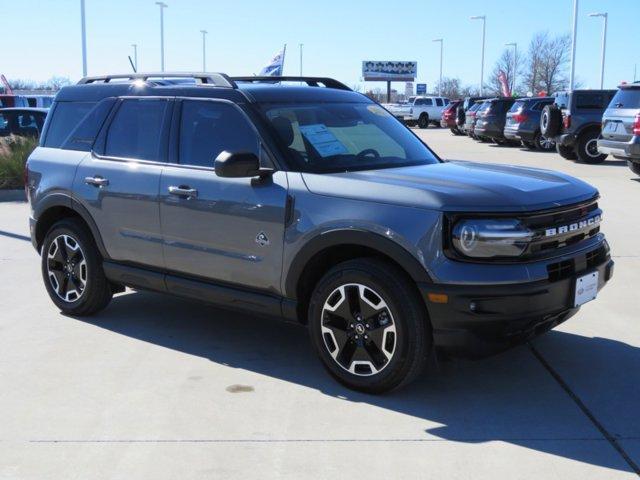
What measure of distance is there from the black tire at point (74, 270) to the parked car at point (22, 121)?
10835 mm

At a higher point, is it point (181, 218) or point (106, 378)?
point (181, 218)

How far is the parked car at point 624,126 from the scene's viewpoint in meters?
13.7

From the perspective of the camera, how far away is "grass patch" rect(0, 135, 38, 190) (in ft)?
44.8

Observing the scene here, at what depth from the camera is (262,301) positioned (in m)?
4.84

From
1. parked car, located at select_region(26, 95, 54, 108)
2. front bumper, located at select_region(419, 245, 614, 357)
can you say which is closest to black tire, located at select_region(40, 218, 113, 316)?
front bumper, located at select_region(419, 245, 614, 357)

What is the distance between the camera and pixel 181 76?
571cm

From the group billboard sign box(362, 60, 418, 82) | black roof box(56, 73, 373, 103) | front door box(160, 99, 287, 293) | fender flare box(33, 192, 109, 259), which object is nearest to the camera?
front door box(160, 99, 287, 293)

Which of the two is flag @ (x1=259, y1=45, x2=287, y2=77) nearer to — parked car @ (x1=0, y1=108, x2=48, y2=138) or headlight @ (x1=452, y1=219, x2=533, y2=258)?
parked car @ (x1=0, y1=108, x2=48, y2=138)

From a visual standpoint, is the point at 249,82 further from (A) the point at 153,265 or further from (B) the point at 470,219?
(B) the point at 470,219

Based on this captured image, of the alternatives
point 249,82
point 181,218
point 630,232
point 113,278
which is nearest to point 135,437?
point 181,218

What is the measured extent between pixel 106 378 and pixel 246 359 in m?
0.90

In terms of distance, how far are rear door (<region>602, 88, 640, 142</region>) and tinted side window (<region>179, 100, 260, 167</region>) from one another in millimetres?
10623

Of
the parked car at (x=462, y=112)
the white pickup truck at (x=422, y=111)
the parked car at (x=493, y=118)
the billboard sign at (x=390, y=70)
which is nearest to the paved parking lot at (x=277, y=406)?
the parked car at (x=493, y=118)

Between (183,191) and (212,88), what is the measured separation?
2.38 feet
